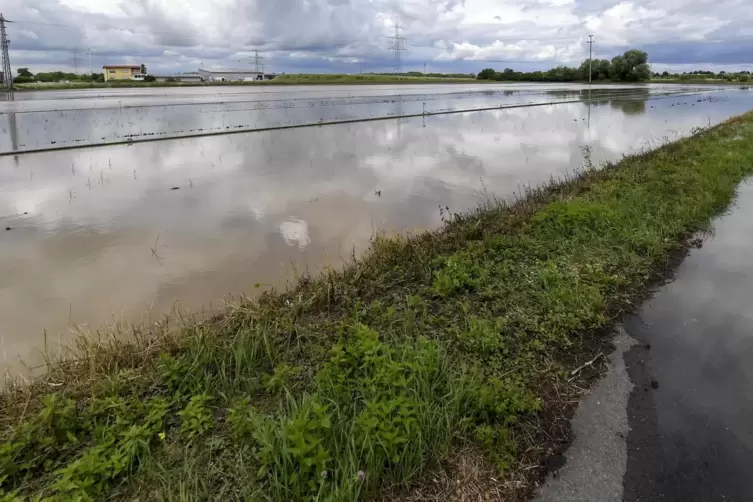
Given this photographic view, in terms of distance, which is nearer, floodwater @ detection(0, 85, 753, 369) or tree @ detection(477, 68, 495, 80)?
floodwater @ detection(0, 85, 753, 369)

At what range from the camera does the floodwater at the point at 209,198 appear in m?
5.91

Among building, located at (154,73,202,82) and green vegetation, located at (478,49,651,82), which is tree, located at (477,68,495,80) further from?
building, located at (154,73,202,82)

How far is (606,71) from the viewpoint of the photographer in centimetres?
10125

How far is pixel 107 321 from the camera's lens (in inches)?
206

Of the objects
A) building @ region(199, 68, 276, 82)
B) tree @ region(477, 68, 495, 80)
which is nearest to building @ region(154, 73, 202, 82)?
building @ region(199, 68, 276, 82)


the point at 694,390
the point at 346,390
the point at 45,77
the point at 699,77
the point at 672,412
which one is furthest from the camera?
the point at 699,77

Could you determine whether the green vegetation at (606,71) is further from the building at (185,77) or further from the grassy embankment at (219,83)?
the building at (185,77)

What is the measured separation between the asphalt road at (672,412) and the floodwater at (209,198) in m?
3.91

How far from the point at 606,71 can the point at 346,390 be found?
115 metres

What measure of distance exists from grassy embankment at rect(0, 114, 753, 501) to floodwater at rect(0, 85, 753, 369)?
4.49 ft

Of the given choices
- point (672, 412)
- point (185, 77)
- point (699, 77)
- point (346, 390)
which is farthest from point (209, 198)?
point (699, 77)

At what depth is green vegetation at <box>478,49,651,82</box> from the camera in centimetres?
9712

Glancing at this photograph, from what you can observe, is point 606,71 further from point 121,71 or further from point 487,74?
point 121,71

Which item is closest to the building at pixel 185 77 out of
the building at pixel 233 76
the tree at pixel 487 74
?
the building at pixel 233 76
